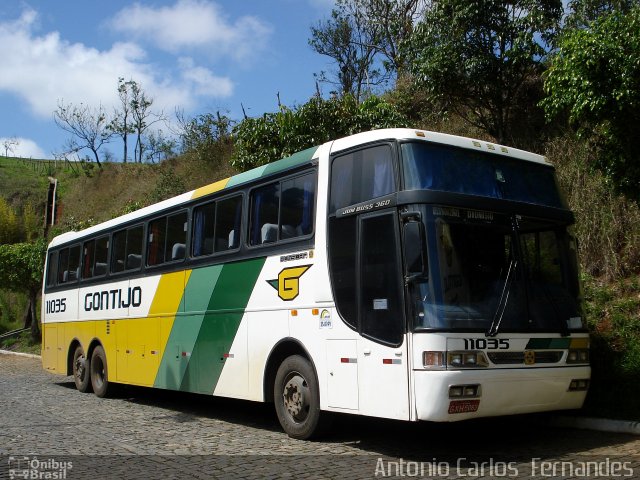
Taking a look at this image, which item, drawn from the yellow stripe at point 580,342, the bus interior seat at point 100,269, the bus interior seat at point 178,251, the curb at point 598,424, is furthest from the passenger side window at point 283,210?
the bus interior seat at point 100,269

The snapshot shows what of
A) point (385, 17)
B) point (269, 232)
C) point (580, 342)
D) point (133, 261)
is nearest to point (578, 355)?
point (580, 342)

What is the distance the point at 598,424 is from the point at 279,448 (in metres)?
3.93

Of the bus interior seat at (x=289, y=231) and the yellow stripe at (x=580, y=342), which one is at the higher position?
the bus interior seat at (x=289, y=231)

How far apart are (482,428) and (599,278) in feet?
15.7

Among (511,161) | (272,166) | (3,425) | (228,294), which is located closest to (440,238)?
(511,161)

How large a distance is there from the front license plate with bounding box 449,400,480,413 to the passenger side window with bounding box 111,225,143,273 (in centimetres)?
747

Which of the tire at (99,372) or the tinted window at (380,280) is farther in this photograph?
the tire at (99,372)

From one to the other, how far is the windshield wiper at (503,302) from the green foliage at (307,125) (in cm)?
980

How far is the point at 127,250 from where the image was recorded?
1280 centimetres

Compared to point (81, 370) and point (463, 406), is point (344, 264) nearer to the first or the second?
point (463, 406)

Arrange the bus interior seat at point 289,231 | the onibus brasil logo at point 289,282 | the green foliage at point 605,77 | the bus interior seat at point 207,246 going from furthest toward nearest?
the bus interior seat at point 207,246, the green foliage at point 605,77, the bus interior seat at point 289,231, the onibus brasil logo at point 289,282

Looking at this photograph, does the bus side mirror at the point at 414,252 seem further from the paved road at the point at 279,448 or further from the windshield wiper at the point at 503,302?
the paved road at the point at 279,448

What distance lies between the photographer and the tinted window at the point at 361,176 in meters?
7.22

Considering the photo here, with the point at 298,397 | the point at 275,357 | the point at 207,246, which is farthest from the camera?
the point at 207,246
